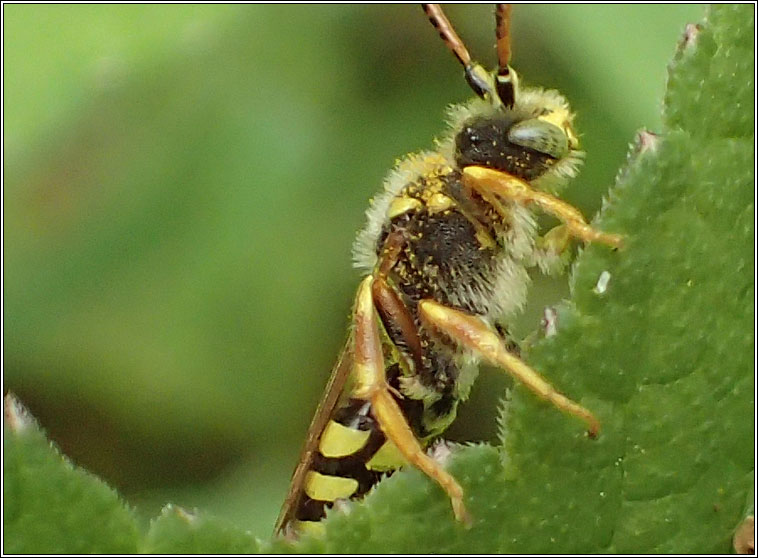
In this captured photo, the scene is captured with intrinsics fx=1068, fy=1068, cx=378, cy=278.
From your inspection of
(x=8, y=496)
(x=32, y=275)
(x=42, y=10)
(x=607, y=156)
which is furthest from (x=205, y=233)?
(x=8, y=496)

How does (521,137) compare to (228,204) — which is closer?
(521,137)

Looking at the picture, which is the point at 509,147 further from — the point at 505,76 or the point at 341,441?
the point at 341,441

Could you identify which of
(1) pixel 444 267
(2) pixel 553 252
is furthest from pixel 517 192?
(1) pixel 444 267

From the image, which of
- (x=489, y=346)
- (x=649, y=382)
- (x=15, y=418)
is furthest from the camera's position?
(x=489, y=346)

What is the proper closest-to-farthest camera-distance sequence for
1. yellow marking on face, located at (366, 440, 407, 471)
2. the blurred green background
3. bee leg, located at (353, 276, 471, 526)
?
bee leg, located at (353, 276, 471, 526) < yellow marking on face, located at (366, 440, 407, 471) < the blurred green background

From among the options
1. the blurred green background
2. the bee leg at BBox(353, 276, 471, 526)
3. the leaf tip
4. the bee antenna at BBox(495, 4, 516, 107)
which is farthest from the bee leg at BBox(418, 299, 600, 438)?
the blurred green background

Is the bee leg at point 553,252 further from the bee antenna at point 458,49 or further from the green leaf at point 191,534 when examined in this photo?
the green leaf at point 191,534

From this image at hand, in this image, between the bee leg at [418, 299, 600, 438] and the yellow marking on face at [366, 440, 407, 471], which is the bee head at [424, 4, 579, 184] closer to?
the bee leg at [418, 299, 600, 438]
